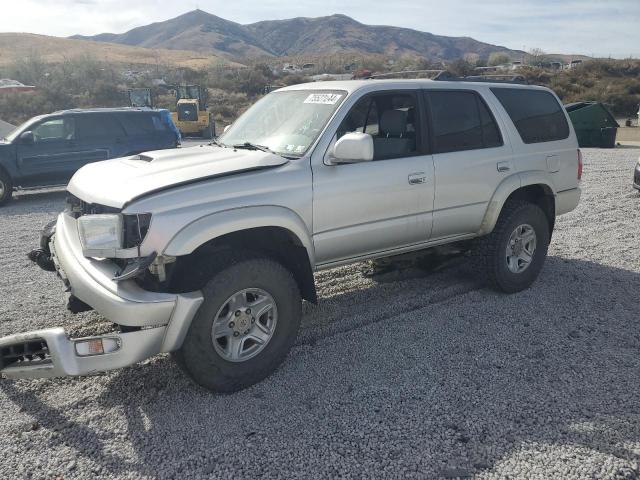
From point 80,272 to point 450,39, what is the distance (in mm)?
200001

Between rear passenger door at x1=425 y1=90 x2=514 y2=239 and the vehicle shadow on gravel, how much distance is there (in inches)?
35.1

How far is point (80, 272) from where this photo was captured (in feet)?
10.9

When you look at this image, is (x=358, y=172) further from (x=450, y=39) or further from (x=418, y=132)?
(x=450, y=39)

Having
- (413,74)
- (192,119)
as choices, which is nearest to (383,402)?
(413,74)

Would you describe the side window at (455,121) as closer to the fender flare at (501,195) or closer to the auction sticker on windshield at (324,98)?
the fender flare at (501,195)

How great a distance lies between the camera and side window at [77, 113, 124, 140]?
11125mm

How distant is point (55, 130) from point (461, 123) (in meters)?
9.23

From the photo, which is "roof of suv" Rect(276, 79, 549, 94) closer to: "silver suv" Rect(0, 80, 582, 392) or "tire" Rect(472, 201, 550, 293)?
"silver suv" Rect(0, 80, 582, 392)

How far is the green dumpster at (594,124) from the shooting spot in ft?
61.2

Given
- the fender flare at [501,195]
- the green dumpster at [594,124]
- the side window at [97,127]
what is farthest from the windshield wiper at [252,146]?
the green dumpster at [594,124]

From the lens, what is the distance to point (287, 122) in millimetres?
4262

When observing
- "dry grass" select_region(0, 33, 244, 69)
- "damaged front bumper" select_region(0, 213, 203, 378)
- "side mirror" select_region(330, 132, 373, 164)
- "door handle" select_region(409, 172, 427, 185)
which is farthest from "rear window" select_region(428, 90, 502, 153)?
"dry grass" select_region(0, 33, 244, 69)

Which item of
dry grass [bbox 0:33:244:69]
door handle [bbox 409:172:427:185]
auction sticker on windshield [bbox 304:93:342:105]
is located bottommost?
door handle [bbox 409:172:427:185]

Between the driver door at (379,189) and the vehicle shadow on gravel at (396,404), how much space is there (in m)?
0.79
